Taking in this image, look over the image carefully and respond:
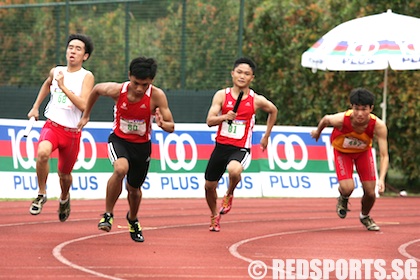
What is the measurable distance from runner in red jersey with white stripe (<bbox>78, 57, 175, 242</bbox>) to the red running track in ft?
2.05

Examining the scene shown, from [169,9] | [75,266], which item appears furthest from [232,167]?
[169,9]

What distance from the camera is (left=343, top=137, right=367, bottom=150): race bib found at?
15445mm

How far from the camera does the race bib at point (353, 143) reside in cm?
1545

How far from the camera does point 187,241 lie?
1378cm

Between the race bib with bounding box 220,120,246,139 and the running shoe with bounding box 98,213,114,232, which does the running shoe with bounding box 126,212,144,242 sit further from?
the race bib with bounding box 220,120,246,139

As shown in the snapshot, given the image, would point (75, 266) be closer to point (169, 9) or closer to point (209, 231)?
point (209, 231)

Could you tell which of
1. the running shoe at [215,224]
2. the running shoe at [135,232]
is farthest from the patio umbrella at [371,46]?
the running shoe at [135,232]

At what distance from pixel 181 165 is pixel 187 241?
8.28 metres

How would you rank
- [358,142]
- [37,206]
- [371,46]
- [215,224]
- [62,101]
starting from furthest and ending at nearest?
[371,46]
[358,142]
[215,224]
[62,101]
[37,206]

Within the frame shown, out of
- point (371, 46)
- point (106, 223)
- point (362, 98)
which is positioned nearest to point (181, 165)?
point (371, 46)

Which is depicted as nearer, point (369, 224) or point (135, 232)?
point (135, 232)

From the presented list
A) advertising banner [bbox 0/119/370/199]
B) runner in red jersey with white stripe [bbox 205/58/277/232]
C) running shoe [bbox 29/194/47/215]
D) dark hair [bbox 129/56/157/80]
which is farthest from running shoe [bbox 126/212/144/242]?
advertising banner [bbox 0/119/370/199]

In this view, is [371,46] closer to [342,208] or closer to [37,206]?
[342,208]

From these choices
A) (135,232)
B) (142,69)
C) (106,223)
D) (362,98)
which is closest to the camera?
(142,69)
